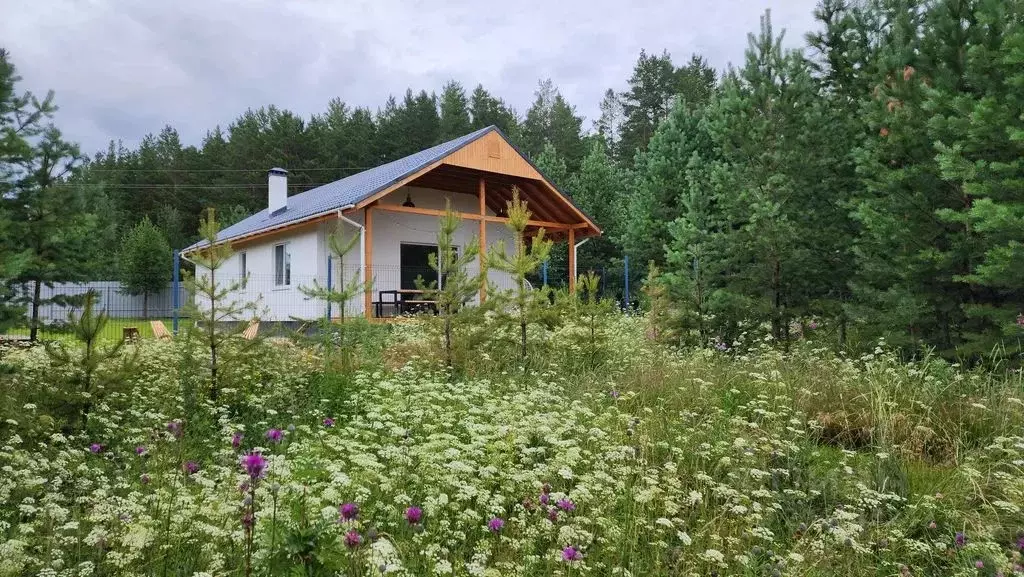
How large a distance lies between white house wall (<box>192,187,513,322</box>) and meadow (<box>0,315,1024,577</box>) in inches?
389

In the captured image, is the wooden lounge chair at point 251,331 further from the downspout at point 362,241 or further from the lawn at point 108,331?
the downspout at point 362,241

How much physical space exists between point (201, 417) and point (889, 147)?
8769mm

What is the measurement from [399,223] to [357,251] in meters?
1.98

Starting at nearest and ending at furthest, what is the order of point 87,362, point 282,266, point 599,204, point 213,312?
point 87,362 < point 213,312 < point 282,266 < point 599,204

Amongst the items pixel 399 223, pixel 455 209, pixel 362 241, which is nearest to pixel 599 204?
pixel 455 209

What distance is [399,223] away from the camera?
1795cm

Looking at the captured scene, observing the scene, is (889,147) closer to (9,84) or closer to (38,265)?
(9,84)

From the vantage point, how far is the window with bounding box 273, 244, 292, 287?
18547mm

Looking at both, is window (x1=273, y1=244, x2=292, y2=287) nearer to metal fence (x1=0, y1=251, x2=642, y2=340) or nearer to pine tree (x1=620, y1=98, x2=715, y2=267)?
metal fence (x1=0, y1=251, x2=642, y2=340)

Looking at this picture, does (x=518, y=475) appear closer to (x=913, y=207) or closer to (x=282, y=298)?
(x=913, y=207)

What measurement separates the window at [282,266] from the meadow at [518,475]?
11869mm

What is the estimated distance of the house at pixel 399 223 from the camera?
15.8 m

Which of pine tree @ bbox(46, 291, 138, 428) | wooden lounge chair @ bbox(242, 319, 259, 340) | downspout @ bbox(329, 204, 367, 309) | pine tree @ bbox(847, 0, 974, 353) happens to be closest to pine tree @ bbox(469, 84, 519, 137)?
downspout @ bbox(329, 204, 367, 309)

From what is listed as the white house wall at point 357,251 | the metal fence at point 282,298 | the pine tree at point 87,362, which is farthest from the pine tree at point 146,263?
the pine tree at point 87,362
